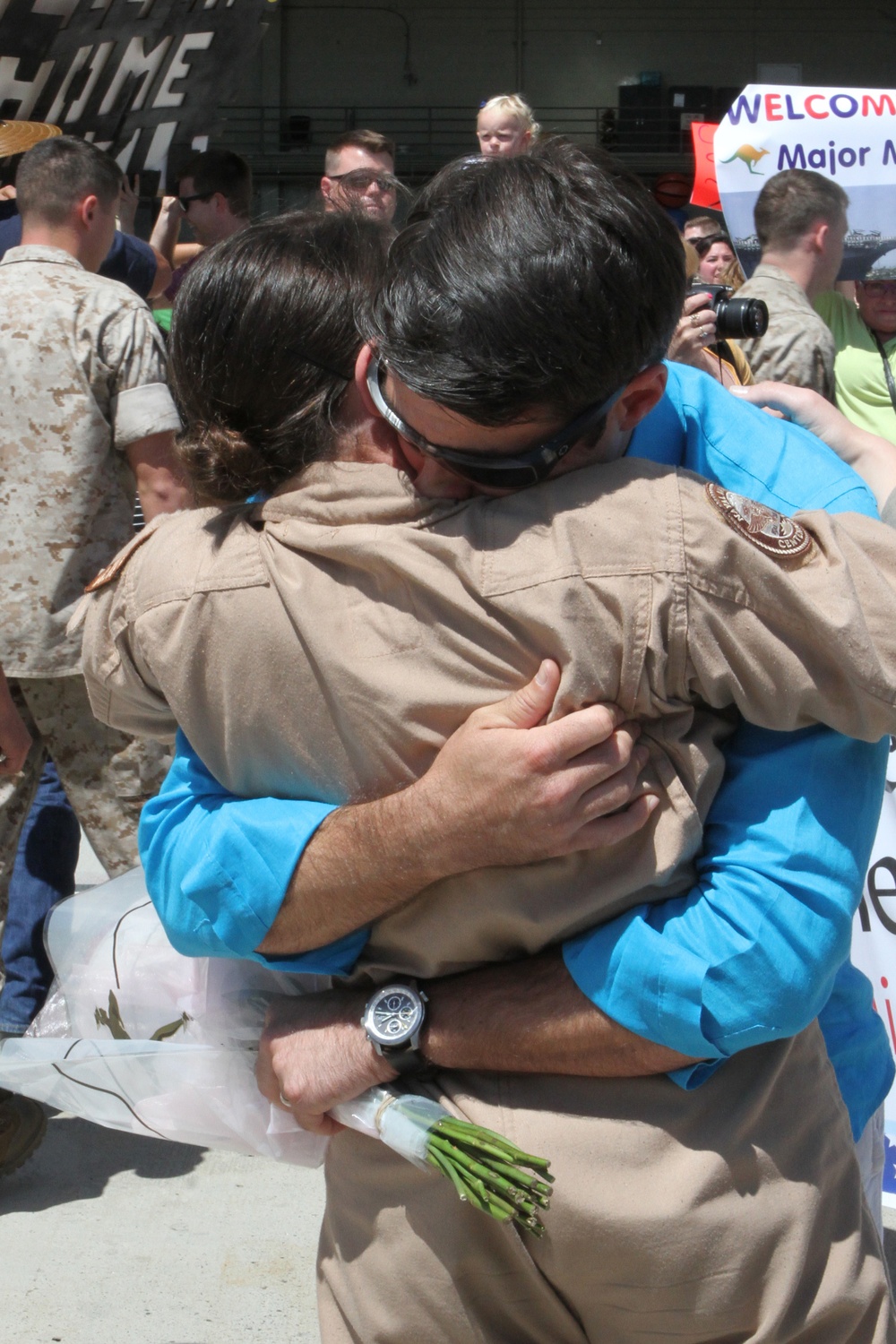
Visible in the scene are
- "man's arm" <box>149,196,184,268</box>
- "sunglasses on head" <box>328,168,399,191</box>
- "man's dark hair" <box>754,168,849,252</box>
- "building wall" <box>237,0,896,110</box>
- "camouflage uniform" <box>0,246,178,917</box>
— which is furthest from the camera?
"building wall" <box>237,0,896,110</box>

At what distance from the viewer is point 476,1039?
124 cm

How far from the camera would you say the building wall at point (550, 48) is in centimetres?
2297

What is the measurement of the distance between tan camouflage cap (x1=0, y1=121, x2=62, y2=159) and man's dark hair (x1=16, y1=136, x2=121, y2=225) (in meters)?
1.94

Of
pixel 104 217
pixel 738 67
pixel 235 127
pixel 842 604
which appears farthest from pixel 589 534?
pixel 738 67

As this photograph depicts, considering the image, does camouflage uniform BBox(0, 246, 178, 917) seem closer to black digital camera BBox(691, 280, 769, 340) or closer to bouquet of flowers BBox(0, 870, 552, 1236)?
black digital camera BBox(691, 280, 769, 340)

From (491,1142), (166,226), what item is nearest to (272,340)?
(491,1142)

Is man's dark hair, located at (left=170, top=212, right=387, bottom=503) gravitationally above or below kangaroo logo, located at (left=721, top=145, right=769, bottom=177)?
above

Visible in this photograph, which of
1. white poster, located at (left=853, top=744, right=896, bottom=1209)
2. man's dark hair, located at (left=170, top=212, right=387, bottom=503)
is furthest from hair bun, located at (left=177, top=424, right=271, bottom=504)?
white poster, located at (left=853, top=744, right=896, bottom=1209)

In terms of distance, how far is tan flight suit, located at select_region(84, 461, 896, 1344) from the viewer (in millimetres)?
1092

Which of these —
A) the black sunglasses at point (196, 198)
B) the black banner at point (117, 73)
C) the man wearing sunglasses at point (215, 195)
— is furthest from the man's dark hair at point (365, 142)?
the black banner at point (117, 73)

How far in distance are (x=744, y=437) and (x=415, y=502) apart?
356 millimetres

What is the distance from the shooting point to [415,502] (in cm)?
118

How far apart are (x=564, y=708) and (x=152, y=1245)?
2.23 meters

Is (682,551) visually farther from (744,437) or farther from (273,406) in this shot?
(273,406)
